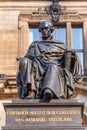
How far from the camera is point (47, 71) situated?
978 cm

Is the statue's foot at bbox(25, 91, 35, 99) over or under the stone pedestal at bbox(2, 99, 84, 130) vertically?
over

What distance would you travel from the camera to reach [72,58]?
1020 cm

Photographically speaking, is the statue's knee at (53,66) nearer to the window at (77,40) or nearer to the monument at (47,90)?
the monument at (47,90)

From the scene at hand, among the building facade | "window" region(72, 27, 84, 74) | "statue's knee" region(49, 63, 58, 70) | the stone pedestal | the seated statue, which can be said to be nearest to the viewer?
the stone pedestal

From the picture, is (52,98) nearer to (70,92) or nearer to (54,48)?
(70,92)

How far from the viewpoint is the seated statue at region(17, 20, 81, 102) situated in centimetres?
961

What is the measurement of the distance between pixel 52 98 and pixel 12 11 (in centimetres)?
948

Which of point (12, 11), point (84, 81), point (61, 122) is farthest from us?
point (12, 11)

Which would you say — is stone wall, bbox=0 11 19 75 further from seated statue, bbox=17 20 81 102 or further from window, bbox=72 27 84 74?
seated statue, bbox=17 20 81 102

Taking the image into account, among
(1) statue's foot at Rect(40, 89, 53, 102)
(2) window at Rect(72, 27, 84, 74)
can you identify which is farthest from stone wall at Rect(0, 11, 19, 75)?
(1) statue's foot at Rect(40, 89, 53, 102)

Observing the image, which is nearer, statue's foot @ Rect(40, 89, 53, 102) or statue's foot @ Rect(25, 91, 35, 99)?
statue's foot @ Rect(40, 89, 53, 102)

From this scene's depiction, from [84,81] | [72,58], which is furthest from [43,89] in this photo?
[84,81]

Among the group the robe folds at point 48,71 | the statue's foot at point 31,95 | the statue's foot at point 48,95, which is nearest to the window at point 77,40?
the robe folds at point 48,71

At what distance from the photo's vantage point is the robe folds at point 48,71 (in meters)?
9.68
